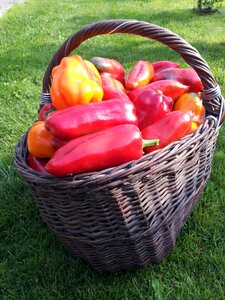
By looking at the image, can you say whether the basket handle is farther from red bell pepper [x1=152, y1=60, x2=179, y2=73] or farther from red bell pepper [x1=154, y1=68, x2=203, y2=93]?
red bell pepper [x1=152, y1=60, x2=179, y2=73]

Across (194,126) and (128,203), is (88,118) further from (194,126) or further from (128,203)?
(194,126)

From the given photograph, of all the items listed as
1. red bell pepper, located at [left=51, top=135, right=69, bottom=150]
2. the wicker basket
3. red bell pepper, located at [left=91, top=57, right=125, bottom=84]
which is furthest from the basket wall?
red bell pepper, located at [left=91, top=57, right=125, bottom=84]

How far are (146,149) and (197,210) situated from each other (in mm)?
583

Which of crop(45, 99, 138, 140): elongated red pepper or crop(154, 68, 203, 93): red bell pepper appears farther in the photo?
crop(154, 68, 203, 93): red bell pepper

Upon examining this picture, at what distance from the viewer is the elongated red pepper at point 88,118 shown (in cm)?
111

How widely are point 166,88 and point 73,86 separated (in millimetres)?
377

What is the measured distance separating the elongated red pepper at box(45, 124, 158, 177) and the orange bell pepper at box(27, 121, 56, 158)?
12 cm

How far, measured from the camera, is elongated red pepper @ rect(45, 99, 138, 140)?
1112 millimetres

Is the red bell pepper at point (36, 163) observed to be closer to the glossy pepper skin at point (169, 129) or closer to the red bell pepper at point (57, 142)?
the red bell pepper at point (57, 142)

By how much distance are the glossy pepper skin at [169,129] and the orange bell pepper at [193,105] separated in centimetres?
13

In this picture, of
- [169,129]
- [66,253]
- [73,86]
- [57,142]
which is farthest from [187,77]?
[66,253]

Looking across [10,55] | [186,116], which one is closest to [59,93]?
[186,116]

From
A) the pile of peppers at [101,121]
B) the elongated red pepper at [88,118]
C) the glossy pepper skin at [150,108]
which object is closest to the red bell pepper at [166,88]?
the pile of peppers at [101,121]

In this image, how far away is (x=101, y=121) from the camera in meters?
1.15
